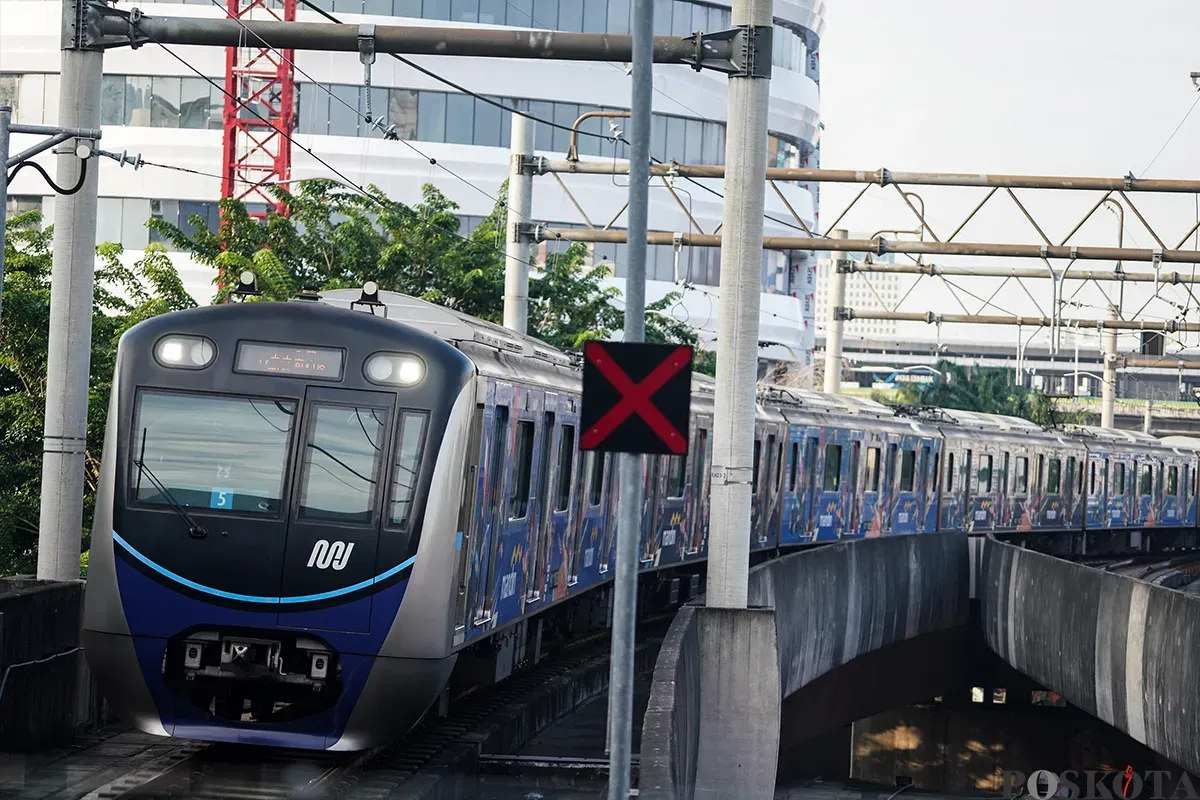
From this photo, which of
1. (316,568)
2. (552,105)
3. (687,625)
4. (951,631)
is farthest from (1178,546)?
(316,568)

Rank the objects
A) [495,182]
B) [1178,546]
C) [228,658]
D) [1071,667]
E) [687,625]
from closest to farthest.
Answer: [228,658]
[687,625]
[1071,667]
[495,182]
[1178,546]

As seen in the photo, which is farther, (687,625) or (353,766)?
(687,625)

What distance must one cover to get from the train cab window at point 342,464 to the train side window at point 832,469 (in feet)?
58.3

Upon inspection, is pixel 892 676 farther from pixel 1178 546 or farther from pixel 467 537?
pixel 1178 546

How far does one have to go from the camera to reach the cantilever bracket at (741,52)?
1452 cm

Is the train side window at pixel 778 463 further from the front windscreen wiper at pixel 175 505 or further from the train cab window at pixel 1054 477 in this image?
the front windscreen wiper at pixel 175 505

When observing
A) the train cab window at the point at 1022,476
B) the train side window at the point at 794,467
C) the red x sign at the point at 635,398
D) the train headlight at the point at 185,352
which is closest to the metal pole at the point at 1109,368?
the train cab window at the point at 1022,476

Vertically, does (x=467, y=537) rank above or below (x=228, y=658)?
above

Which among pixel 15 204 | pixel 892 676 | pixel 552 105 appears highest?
pixel 552 105

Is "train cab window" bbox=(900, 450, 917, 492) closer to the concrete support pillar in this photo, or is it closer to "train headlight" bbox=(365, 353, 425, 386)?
the concrete support pillar

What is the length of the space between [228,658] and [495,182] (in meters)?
37.7

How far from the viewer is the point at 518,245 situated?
922 inches

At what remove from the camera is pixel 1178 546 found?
51562 mm

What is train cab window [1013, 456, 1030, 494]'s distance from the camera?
37.3 metres
